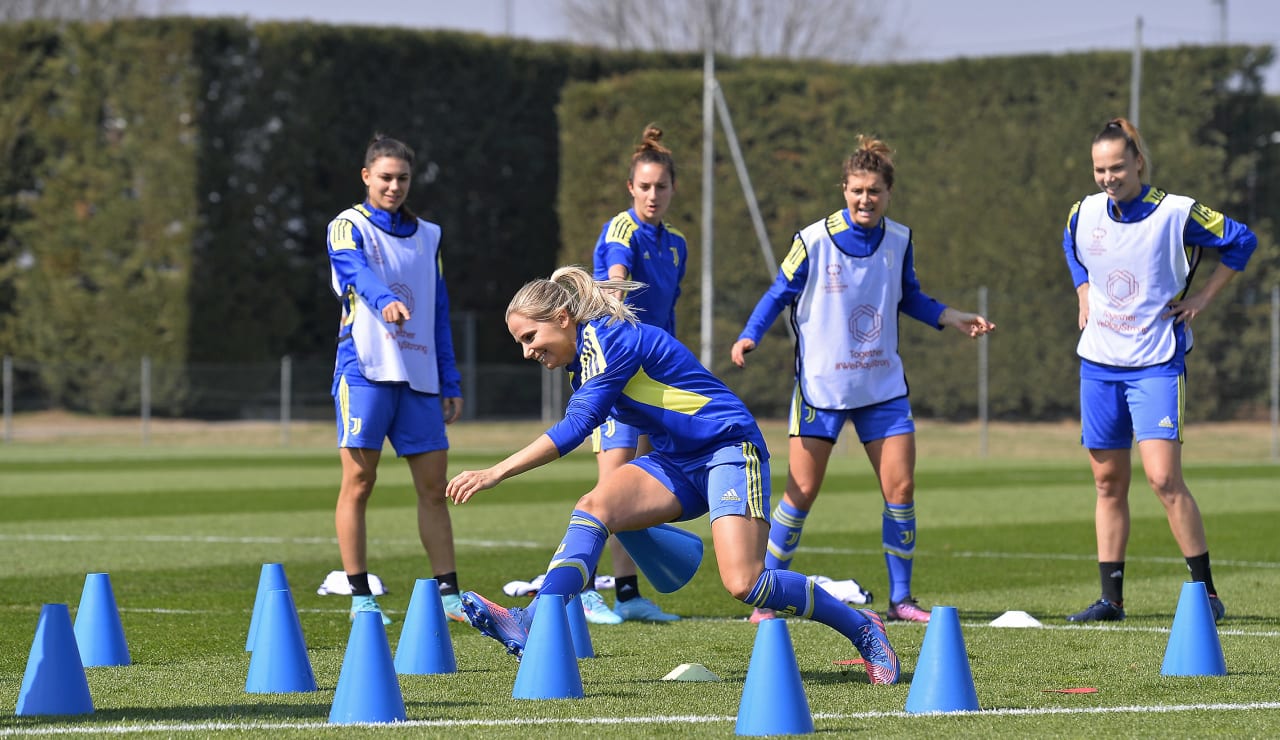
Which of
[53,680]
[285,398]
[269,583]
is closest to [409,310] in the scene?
[269,583]

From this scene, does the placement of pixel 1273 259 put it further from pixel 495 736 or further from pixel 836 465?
pixel 495 736

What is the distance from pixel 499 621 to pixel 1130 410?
361 centimetres

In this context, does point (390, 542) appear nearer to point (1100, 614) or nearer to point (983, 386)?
point (1100, 614)

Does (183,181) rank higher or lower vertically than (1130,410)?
higher

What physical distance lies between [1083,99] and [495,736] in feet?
92.0

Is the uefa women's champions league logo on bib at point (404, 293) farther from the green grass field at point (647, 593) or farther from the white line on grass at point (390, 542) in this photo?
the white line on grass at point (390, 542)

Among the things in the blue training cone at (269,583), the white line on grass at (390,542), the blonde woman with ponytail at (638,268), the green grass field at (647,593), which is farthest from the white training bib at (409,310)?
the white line on grass at (390,542)

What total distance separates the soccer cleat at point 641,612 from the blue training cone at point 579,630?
1331mm

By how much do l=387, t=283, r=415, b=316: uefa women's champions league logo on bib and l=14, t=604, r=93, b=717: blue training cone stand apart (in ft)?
9.83

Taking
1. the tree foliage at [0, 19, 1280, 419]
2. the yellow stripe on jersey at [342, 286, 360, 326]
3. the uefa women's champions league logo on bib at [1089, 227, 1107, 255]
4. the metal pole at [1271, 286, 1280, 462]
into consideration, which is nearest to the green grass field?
the yellow stripe on jersey at [342, 286, 360, 326]

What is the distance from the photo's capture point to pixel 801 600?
19.6 ft

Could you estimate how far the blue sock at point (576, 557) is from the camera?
233 inches

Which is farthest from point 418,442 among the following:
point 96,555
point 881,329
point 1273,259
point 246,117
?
point 246,117

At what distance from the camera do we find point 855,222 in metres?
8.41
